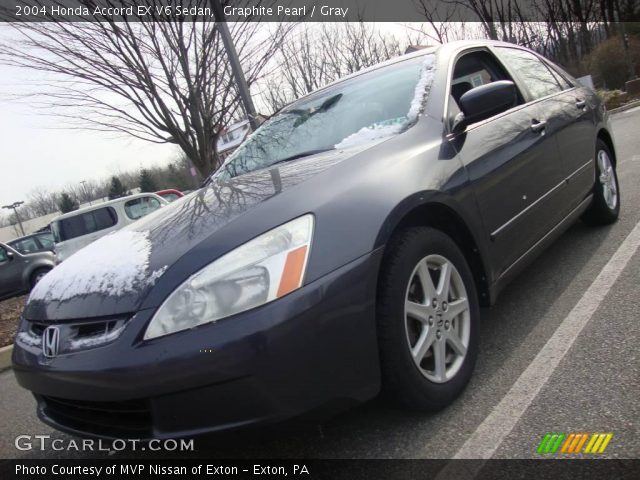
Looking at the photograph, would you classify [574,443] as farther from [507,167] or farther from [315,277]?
[507,167]

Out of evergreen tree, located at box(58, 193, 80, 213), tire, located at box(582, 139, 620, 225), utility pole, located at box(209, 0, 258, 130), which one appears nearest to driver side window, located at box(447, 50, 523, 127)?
tire, located at box(582, 139, 620, 225)

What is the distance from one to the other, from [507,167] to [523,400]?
1.17m

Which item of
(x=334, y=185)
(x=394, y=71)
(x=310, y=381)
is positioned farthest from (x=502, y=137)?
(x=310, y=381)

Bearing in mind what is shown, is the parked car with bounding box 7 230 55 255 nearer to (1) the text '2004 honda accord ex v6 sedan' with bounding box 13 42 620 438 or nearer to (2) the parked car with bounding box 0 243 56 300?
(2) the parked car with bounding box 0 243 56 300

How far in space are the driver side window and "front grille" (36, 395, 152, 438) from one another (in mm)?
1883

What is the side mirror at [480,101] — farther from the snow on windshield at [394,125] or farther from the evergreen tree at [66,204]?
the evergreen tree at [66,204]

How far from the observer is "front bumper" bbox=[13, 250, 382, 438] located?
4.77ft

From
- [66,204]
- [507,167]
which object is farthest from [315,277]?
[66,204]

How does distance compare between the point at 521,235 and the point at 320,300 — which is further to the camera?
the point at 521,235

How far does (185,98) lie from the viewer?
8.44 meters

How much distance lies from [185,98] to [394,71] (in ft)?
21.2

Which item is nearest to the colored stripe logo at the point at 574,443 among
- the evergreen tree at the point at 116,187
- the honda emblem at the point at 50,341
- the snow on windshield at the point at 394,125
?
the snow on windshield at the point at 394,125

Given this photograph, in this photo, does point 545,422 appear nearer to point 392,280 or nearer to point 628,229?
point 392,280

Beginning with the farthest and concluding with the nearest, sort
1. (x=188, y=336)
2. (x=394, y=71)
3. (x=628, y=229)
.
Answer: (x=628, y=229) < (x=394, y=71) < (x=188, y=336)
